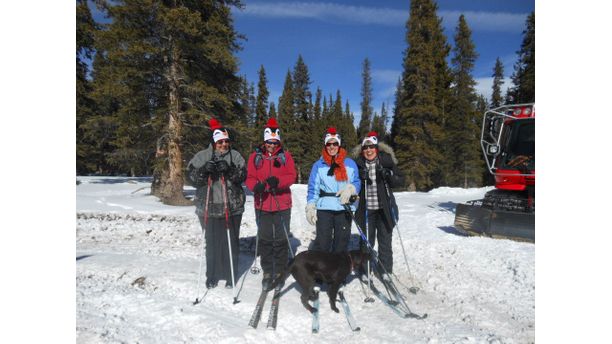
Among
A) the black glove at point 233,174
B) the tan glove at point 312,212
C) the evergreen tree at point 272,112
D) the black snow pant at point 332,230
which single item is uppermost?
the evergreen tree at point 272,112

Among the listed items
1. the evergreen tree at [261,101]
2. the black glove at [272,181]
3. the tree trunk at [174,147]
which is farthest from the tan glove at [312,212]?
the evergreen tree at [261,101]

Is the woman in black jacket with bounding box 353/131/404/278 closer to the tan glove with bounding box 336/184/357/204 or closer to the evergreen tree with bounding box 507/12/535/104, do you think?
the tan glove with bounding box 336/184/357/204

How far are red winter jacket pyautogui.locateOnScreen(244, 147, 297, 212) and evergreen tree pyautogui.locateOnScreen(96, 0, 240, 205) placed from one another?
305 inches

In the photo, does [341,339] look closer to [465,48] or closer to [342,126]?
[465,48]

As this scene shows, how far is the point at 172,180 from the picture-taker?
1222cm

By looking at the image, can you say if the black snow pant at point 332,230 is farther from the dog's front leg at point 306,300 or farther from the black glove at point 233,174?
the black glove at point 233,174

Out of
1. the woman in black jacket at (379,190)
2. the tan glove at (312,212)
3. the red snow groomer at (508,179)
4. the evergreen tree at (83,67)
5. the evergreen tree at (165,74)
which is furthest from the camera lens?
the evergreen tree at (83,67)

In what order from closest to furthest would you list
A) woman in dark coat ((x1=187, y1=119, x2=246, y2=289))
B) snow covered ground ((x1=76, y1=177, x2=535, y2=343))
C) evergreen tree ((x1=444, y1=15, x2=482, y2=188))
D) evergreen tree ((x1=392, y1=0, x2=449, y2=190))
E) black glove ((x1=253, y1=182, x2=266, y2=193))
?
snow covered ground ((x1=76, y1=177, x2=535, y2=343)), black glove ((x1=253, y1=182, x2=266, y2=193)), woman in dark coat ((x1=187, y1=119, x2=246, y2=289)), evergreen tree ((x1=392, y1=0, x2=449, y2=190)), evergreen tree ((x1=444, y1=15, x2=482, y2=188))

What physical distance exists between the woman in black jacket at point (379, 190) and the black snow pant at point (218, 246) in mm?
1926

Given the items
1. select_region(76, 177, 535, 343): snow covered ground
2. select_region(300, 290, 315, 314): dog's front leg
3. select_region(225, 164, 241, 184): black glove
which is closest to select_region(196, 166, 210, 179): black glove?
select_region(225, 164, 241, 184): black glove

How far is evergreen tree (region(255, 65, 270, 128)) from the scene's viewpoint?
46.5 metres

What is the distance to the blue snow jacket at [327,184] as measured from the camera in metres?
4.75

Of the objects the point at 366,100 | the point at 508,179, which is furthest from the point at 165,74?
the point at 366,100

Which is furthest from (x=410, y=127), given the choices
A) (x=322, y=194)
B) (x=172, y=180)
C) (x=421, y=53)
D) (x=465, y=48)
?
(x=322, y=194)
